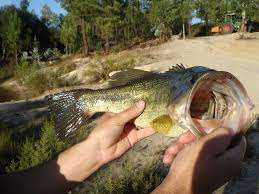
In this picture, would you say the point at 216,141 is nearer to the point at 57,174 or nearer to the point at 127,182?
the point at 57,174

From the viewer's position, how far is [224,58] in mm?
21578

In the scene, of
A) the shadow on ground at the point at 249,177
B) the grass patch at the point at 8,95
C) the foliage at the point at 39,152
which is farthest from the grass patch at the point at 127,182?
the grass patch at the point at 8,95

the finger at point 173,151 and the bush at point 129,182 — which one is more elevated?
the finger at point 173,151

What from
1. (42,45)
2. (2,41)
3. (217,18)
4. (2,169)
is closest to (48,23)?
(42,45)

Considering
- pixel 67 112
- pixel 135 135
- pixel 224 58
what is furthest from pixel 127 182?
pixel 224 58

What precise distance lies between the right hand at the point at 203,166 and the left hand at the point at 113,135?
69 cm

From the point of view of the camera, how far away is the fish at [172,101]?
7.18 ft

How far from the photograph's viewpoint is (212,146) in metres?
2.27

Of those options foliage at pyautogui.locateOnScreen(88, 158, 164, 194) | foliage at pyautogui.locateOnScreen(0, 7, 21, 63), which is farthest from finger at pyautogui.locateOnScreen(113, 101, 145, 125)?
foliage at pyautogui.locateOnScreen(0, 7, 21, 63)

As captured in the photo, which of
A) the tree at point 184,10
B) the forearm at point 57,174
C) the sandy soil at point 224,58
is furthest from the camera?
the tree at point 184,10

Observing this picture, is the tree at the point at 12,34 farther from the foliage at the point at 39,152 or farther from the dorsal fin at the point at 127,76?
the dorsal fin at the point at 127,76

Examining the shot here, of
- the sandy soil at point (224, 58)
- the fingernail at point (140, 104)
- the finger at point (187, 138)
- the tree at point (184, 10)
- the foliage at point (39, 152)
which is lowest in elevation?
the sandy soil at point (224, 58)

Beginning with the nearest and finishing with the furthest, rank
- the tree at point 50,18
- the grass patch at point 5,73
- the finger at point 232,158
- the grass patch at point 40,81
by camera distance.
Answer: the finger at point 232,158 → the grass patch at point 40,81 → the grass patch at point 5,73 → the tree at point 50,18

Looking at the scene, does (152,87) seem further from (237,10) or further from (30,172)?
(237,10)
